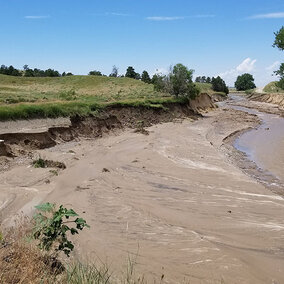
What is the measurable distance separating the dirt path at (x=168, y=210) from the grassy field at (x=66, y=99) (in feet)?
14.0

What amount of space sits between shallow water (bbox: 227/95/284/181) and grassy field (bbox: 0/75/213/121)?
34.2ft

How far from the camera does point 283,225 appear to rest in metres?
8.66

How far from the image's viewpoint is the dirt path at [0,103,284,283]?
268 inches

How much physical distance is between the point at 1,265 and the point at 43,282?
0.66m

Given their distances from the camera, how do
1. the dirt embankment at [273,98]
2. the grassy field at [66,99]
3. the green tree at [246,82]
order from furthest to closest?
the green tree at [246,82] → the dirt embankment at [273,98] → the grassy field at [66,99]

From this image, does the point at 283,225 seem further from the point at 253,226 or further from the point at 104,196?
the point at 104,196

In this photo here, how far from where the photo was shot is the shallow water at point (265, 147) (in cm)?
1655

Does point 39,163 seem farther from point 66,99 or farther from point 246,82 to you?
point 246,82

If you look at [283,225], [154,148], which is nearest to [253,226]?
[283,225]

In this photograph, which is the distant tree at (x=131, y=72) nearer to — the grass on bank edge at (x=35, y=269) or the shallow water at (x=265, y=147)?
the shallow water at (x=265, y=147)

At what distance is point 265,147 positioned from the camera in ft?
74.2

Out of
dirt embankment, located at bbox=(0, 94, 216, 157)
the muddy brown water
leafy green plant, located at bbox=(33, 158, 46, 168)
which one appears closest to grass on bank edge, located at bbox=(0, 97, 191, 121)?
dirt embankment, located at bbox=(0, 94, 216, 157)

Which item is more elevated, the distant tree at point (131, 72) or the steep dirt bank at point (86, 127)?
the distant tree at point (131, 72)

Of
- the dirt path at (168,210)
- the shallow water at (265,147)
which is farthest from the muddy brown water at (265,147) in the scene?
the dirt path at (168,210)
